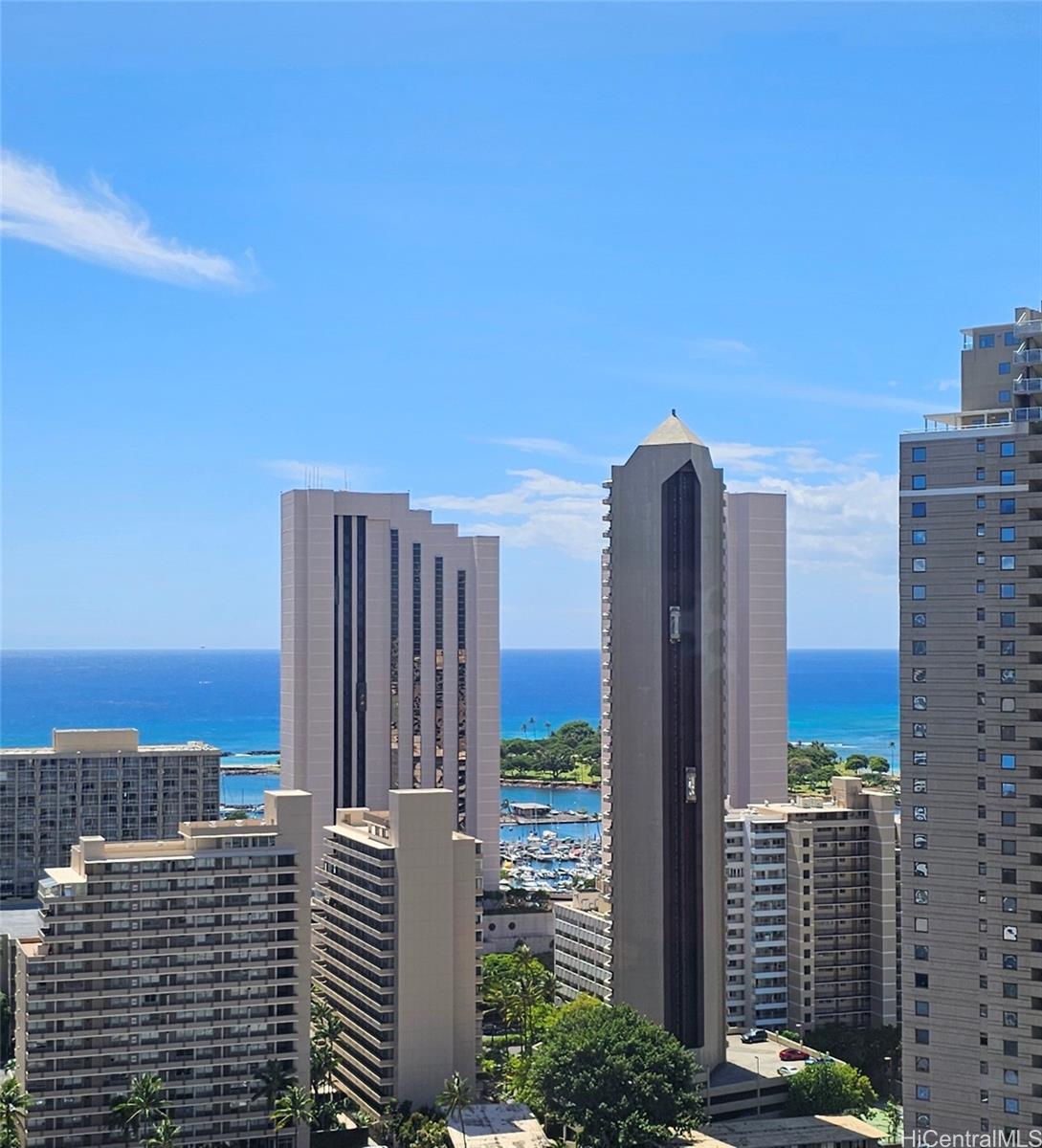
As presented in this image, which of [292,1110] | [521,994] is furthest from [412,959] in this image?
[521,994]

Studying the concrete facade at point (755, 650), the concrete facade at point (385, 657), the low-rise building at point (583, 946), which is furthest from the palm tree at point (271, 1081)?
the concrete facade at point (755, 650)

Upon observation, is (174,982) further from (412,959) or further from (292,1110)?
(412,959)

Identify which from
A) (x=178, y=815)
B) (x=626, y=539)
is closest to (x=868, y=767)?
(x=178, y=815)

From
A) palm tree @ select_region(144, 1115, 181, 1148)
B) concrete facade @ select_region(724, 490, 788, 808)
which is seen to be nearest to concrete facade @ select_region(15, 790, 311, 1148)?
palm tree @ select_region(144, 1115, 181, 1148)

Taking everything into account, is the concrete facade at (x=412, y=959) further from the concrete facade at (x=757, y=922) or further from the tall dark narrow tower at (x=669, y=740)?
the concrete facade at (x=757, y=922)

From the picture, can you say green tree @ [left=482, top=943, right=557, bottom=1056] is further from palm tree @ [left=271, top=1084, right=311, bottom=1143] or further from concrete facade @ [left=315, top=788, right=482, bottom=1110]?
palm tree @ [left=271, top=1084, right=311, bottom=1143]

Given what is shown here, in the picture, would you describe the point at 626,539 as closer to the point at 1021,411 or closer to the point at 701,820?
the point at 701,820
